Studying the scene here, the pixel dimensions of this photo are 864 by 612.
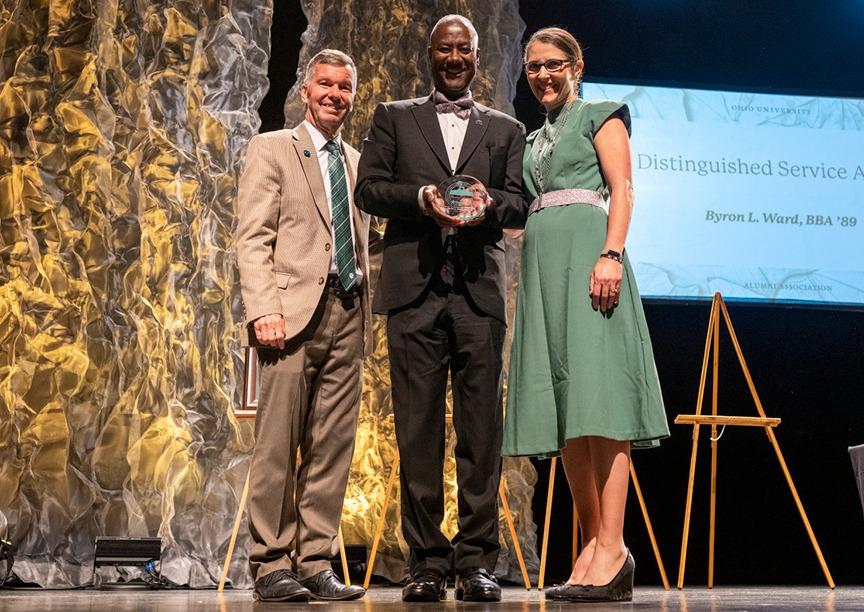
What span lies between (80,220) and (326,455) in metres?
2.03

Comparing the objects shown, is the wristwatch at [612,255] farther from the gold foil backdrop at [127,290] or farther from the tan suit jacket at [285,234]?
the gold foil backdrop at [127,290]

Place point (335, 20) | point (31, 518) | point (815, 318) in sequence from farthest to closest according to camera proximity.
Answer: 1. point (815, 318)
2. point (335, 20)
3. point (31, 518)

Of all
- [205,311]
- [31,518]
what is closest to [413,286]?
[205,311]

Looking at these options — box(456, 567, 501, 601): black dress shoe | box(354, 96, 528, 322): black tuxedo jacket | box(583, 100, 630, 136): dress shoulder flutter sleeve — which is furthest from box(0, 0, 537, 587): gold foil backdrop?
box(583, 100, 630, 136): dress shoulder flutter sleeve

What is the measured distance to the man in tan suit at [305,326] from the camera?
2.55 meters

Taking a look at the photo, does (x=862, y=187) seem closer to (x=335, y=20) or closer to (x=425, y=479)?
(x=335, y=20)

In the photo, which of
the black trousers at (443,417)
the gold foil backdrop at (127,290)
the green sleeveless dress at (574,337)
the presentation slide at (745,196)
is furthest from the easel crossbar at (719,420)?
the black trousers at (443,417)

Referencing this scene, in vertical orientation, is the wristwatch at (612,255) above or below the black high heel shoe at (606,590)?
above

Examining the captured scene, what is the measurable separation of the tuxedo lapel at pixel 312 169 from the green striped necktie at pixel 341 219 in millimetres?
27

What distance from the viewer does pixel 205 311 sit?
427 cm

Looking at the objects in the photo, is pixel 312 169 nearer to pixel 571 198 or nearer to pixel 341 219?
pixel 341 219

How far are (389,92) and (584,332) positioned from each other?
246 centimetres

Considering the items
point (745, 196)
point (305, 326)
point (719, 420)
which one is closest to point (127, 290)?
point (305, 326)

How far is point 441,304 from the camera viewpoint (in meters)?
2.50
